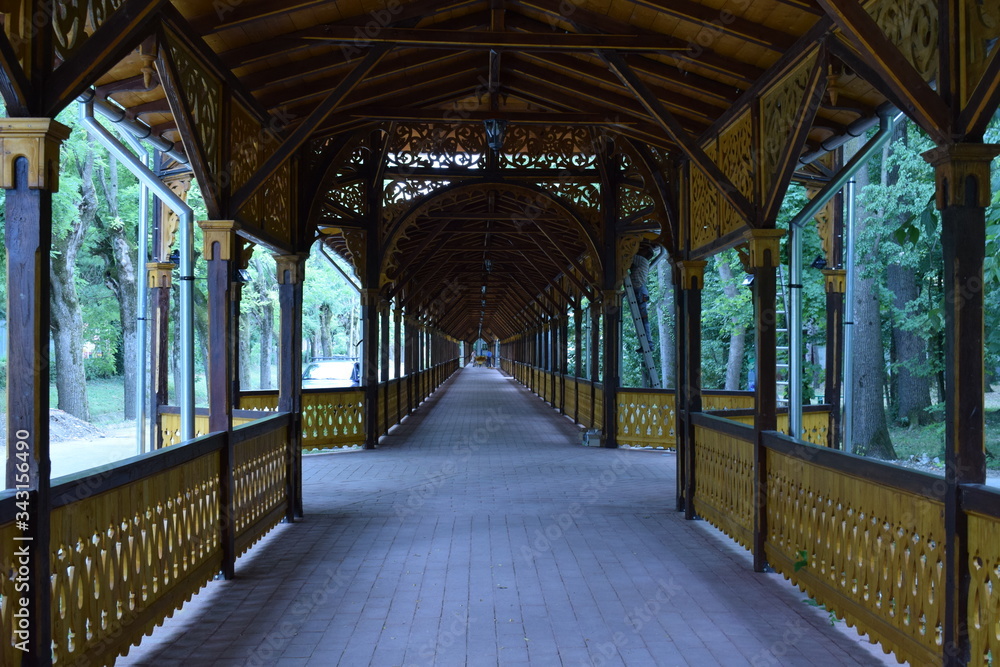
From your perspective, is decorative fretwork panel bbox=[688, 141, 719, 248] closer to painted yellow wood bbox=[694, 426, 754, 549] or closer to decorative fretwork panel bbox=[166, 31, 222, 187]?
painted yellow wood bbox=[694, 426, 754, 549]

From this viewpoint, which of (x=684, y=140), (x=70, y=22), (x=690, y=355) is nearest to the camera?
(x=70, y=22)

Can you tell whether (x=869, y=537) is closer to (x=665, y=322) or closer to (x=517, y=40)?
(x=517, y=40)

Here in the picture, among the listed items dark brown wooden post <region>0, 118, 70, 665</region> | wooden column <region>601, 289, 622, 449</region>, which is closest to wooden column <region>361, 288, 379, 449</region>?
wooden column <region>601, 289, 622, 449</region>

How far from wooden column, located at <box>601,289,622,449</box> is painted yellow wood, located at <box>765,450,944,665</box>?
777 cm

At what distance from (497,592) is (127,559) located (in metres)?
2.21

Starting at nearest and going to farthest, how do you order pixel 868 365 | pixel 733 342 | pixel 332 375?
pixel 868 365 → pixel 332 375 → pixel 733 342

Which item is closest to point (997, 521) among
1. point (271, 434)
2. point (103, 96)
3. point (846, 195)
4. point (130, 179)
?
point (271, 434)

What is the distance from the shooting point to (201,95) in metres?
5.23

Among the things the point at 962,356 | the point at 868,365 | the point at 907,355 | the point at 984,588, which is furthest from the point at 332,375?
the point at 984,588

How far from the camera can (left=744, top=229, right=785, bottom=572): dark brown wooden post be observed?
582 cm

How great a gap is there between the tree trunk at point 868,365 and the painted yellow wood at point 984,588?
498 inches

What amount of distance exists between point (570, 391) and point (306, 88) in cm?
1268

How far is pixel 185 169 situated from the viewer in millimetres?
9555

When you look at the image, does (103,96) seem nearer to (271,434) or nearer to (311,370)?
(271,434)
